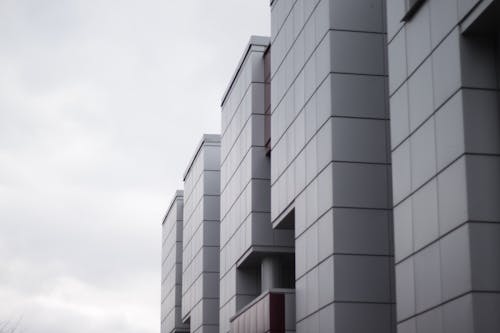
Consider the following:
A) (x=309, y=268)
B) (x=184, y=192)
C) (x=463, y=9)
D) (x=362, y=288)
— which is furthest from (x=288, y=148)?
(x=184, y=192)

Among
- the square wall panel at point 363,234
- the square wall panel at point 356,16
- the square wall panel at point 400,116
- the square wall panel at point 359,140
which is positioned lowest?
the square wall panel at point 363,234

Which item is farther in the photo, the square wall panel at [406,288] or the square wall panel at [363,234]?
the square wall panel at [363,234]

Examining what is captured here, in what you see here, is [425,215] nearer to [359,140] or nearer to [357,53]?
[359,140]

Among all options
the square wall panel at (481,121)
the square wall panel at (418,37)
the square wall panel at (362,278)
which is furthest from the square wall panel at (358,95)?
the square wall panel at (481,121)

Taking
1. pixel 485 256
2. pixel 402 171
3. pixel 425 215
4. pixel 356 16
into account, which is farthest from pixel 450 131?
pixel 356 16

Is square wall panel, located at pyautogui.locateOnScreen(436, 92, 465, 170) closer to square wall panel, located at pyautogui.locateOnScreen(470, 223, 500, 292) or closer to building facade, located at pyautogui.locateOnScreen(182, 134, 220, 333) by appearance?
square wall panel, located at pyautogui.locateOnScreen(470, 223, 500, 292)

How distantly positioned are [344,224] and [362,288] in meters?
2.40

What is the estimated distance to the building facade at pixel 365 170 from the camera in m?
27.0

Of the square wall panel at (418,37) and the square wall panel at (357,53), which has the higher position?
the square wall panel at (357,53)

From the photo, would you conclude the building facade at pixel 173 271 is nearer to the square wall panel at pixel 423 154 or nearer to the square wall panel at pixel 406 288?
the square wall panel at pixel 406 288

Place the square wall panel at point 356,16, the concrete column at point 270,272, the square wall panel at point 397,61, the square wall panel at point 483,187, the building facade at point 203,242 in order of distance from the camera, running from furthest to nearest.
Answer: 1. the building facade at point 203,242
2. the concrete column at point 270,272
3. the square wall panel at point 356,16
4. the square wall panel at point 397,61
5. the square wall panel at point 483,187

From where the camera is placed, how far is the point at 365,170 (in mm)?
38375

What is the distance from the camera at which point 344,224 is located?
37.8 meters

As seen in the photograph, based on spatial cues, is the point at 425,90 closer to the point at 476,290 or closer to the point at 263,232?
the point at 476,290
